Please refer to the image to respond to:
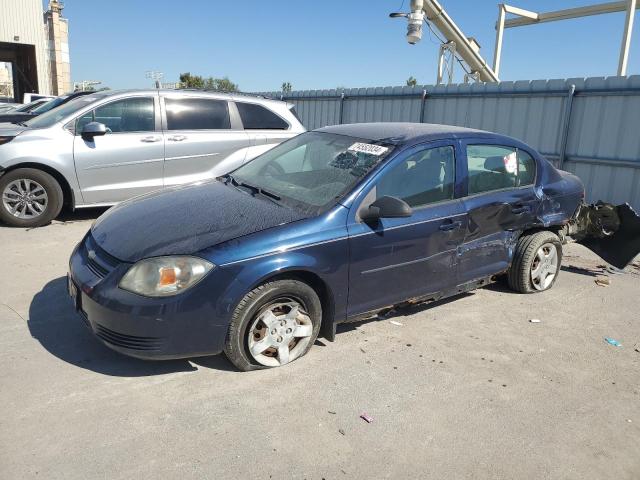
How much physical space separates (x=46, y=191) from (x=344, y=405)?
17.4 feet

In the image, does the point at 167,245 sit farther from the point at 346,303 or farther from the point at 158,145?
the point at 158,145

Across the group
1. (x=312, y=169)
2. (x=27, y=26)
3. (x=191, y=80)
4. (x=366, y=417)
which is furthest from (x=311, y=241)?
(x=191, y=80)

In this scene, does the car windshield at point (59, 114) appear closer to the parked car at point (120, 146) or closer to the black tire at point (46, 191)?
the parked car at point (120, 146)

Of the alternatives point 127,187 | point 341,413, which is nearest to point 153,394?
point 341,413

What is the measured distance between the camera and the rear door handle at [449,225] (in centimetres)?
407

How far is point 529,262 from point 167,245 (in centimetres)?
344

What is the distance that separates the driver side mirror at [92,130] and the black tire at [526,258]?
5.05 meters

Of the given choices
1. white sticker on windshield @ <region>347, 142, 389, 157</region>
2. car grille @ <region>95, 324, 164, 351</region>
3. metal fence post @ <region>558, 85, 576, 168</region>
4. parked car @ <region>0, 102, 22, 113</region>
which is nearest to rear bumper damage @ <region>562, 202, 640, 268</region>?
white sticker on windshield @ <region>347, 142, 389, 157</region>

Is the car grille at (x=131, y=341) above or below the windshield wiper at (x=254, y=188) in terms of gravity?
below

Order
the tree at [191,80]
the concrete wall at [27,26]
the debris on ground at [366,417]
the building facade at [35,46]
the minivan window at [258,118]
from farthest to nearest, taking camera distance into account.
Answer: the tree at [191,80], the building facade at [35,46], the concrete wall at [27,26], the minivan window at [258,118], the debris on ground at [366,417]

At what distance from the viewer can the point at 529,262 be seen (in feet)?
16.4

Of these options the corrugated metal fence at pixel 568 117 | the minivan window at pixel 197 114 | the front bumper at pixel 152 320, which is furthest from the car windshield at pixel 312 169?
the corrugated metal fence at pixel 568 117

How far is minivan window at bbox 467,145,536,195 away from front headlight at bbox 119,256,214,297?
2.40 metres

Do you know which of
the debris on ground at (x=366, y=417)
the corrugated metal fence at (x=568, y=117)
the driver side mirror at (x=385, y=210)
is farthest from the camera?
the corrugated metal fence at (x=568, y=117)
